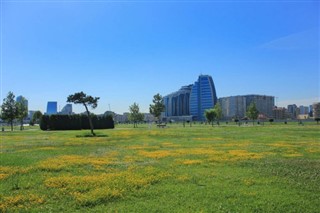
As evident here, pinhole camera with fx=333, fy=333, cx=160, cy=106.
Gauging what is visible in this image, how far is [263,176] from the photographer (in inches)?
608

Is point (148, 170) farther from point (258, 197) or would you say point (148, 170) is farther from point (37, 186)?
point (258, 197)

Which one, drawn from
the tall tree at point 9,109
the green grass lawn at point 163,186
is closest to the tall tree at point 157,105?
the tall tree at point 9,109

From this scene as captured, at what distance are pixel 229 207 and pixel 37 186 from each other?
25.9ft

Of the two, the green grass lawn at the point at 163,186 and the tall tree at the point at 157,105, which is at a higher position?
the tall tree at the point at 157,105

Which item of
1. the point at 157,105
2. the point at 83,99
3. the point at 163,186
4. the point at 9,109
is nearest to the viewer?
the point at 163,186

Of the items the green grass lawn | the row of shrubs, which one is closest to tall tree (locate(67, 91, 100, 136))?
the row of shrubs

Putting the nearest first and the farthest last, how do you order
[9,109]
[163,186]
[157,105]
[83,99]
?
[163,186] → [83,99] → [9,109] → [157,105]

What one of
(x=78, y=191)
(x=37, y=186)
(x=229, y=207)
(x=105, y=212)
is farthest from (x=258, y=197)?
(x=37, y=186)

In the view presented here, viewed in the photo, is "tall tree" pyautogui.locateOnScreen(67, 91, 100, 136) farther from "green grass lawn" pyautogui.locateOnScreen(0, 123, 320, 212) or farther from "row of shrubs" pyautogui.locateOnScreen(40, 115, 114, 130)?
"green grass lawn" pyautogui.locateOnScreen(0, 123, 320, 212)

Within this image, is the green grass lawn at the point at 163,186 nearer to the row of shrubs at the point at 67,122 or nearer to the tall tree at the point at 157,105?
the row of shrubs at the point at 67,122

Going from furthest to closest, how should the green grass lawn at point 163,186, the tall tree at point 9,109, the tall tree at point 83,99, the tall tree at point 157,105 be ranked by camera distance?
the tall tree at point 157,105 → the tall tree at point 9,109 → the tall tree at point 83,99 → the green grass lawn at point 163,186

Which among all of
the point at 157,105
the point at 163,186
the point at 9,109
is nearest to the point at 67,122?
the point at 9,109

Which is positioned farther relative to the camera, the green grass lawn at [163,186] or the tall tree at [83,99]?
the tall tree at [83,99]

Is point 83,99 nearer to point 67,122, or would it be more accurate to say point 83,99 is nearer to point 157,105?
point 67,122
